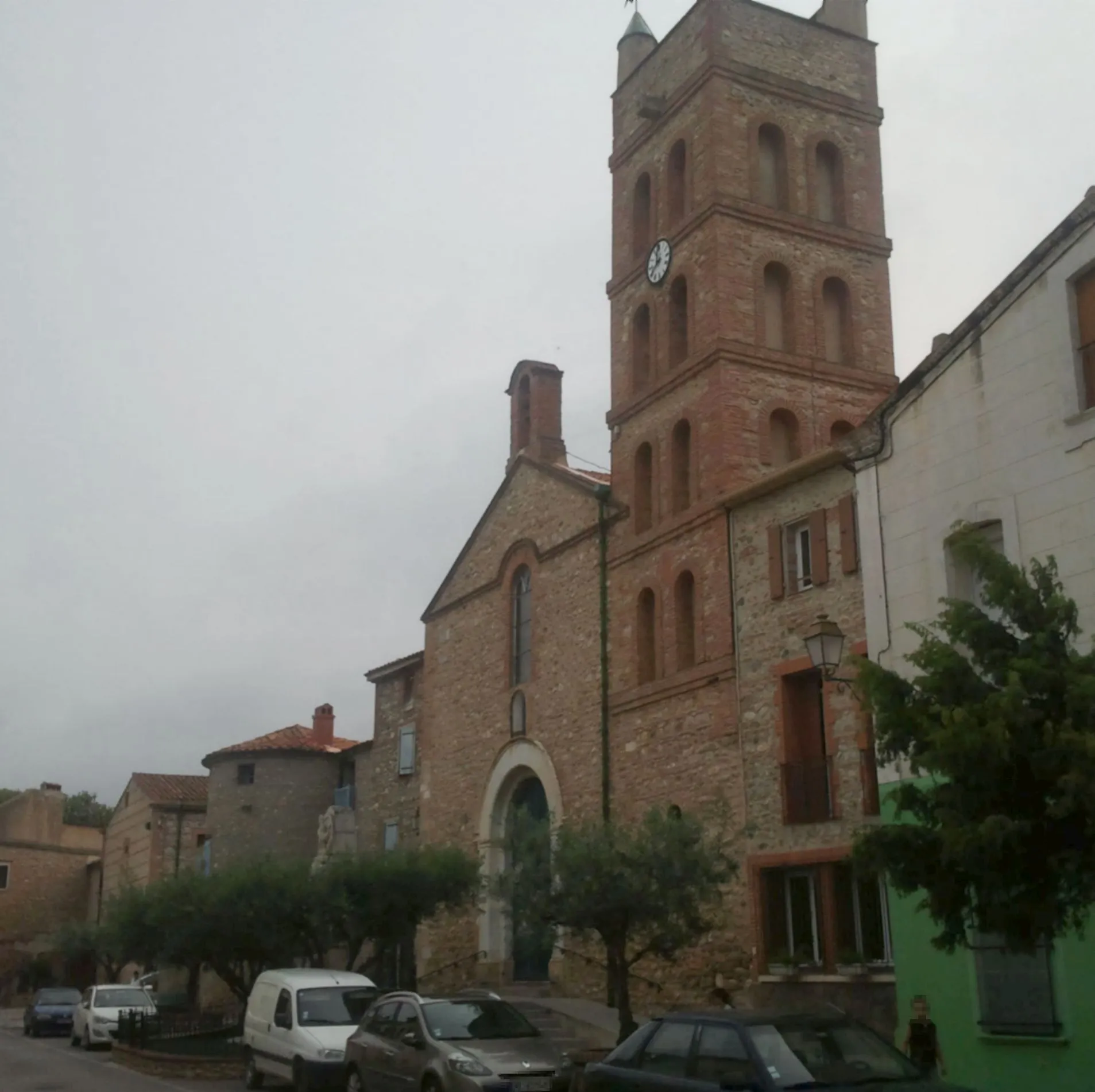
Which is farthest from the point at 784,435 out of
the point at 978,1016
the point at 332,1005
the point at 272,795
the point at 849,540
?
the point at 272,795

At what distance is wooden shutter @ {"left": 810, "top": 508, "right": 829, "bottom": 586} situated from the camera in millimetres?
18766

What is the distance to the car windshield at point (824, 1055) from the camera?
30.6ft

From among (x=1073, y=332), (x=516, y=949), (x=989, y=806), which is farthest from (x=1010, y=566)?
(x=516, y=949)

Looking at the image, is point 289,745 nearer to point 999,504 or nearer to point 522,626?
point 522,626

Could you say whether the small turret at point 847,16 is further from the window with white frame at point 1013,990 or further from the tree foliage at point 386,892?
the window with white frame at point 1013,990

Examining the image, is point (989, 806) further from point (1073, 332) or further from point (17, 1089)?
point (17, 1089)

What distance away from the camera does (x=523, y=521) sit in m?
28.0

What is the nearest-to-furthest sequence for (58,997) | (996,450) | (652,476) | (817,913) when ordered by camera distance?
(996,450), (817,913), (652,476), (58,997)

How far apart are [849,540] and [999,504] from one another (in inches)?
151

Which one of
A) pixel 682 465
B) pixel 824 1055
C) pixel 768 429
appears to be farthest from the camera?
pixel 682 465

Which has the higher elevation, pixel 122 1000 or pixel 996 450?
pixel 996 450

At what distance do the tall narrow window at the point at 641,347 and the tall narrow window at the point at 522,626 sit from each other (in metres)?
4.67

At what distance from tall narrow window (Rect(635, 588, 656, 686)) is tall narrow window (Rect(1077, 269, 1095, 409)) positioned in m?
10.5

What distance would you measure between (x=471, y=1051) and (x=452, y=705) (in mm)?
16231
